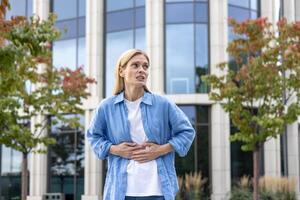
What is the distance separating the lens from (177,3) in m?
26.2

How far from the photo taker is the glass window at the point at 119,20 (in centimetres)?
2723

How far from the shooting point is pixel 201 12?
86.2ft

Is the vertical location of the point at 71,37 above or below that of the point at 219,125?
above

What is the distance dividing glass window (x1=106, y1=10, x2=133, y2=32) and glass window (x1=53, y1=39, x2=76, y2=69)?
80.7 inches

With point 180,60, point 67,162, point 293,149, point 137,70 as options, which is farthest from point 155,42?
point 137,70

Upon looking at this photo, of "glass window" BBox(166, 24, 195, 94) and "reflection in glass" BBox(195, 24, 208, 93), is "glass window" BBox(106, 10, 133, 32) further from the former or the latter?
"reflection in glass" BBox(195, 24, 208, 93)

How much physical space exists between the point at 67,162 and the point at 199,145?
6.58 m

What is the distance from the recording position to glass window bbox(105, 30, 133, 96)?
1067 inches

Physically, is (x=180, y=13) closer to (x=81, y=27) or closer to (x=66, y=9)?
(x=81, y=27)

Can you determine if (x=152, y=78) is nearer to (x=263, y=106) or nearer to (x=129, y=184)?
(x=263, y=106)

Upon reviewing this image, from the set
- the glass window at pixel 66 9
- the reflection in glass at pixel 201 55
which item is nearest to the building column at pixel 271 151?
the reflection in glass at pixel 201 55

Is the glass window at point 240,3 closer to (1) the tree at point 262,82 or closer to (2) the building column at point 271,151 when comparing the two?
(2) the building column at point 271,151

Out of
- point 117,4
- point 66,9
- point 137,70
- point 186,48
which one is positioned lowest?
point 137,70

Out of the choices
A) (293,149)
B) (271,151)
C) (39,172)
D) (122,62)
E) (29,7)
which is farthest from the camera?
(29,7)
